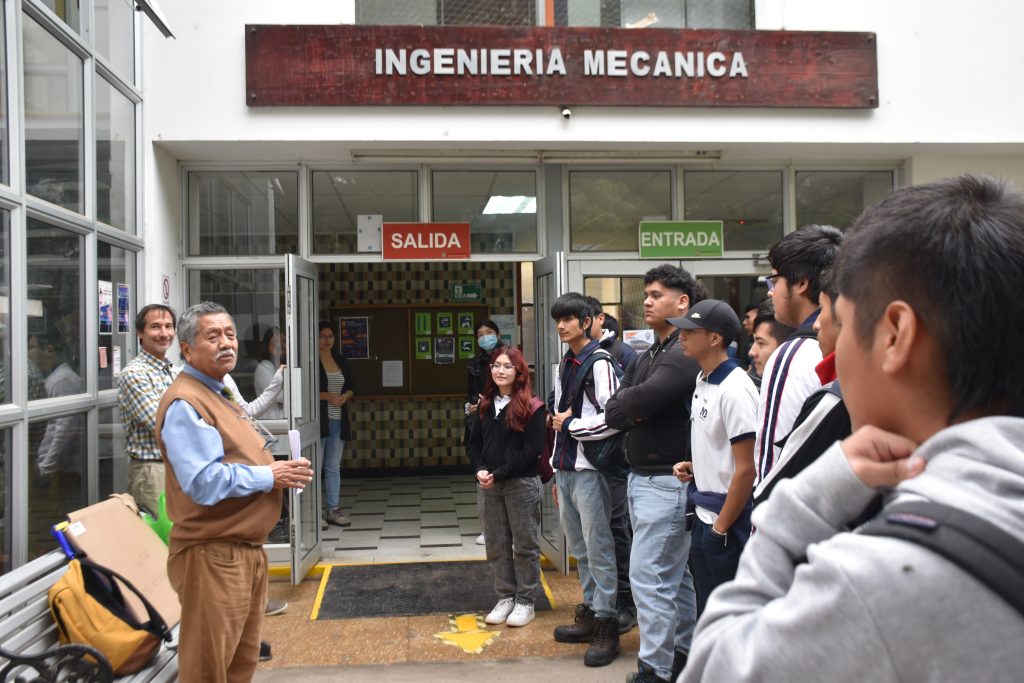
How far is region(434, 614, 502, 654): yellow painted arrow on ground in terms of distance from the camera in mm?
4062

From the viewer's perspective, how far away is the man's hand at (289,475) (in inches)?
108

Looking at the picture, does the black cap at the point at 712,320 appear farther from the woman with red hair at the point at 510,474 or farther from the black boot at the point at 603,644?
the black boot at the point at 603,644

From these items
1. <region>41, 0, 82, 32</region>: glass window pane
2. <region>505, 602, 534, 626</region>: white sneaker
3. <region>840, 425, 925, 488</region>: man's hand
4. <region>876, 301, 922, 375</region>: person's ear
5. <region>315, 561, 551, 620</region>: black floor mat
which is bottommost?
<region>315, 561, 551, 620</region>: black floor mat

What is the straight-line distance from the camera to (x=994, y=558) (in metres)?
0.59

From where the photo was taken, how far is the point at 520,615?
4.30 meters

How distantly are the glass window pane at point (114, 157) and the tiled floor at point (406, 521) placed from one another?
2962 mm

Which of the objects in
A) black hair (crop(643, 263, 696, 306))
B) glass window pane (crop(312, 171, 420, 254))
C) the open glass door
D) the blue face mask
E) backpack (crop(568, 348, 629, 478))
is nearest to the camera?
black hair (crop(643, 263, 696, 306))

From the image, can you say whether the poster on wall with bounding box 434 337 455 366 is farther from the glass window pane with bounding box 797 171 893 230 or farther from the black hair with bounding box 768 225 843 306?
the black hair with bounding box 768 225 843 306

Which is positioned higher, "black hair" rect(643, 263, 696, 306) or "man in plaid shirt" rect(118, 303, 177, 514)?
"black hair" rect(643, 263, 696, 306)

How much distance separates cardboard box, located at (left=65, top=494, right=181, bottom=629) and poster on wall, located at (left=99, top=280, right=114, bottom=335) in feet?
3.64

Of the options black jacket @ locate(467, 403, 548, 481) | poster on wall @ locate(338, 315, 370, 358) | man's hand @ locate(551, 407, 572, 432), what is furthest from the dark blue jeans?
poster on wall @ locate(338, 315, 370, 358)

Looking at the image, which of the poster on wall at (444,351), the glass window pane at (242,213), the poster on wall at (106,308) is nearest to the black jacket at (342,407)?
the glass window pane at (242,213)

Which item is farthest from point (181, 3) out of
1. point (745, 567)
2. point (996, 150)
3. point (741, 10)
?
point (996, 150)

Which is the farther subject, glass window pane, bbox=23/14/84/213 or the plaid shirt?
the plaid shirt
